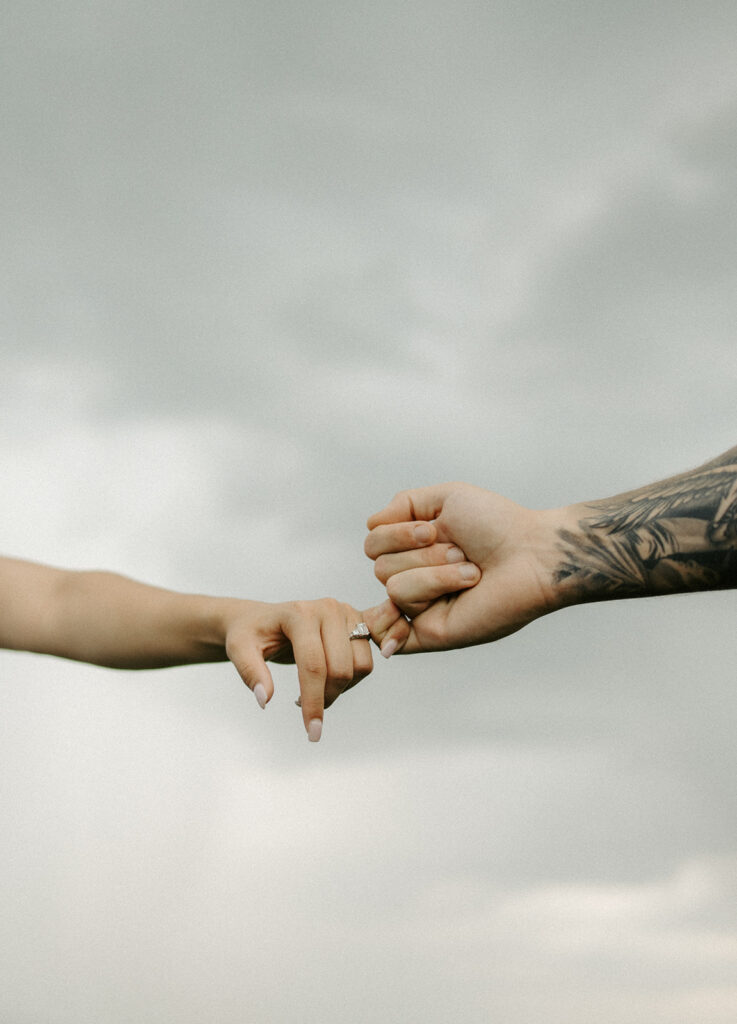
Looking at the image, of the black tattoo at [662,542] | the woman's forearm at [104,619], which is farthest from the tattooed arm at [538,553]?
the woman's forearm at [104,619]

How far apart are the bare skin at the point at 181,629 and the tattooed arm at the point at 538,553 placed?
0.82 feet

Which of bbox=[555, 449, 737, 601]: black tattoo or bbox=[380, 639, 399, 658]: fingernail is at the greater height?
bbox=[555, 449, 737, 601]: black tattoo

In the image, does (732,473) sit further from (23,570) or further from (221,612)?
(23,570)

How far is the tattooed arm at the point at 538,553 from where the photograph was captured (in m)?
3.60

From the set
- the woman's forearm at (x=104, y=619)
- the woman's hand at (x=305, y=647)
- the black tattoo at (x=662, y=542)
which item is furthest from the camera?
the woman's forearm at (x=104, y=619)

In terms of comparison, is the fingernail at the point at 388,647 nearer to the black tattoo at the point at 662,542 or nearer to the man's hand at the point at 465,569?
the man's hand at the point at 465,569

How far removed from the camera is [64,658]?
4.25 m

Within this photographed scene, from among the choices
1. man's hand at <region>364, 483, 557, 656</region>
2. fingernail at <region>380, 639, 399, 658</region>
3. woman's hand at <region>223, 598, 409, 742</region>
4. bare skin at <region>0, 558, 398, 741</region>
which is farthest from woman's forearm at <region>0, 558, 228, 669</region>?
man's hand at <region>364, 483, 557, 656</region>

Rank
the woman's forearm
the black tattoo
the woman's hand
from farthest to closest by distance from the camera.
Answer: the woman's forearm < the black tattoo < the woman's hand

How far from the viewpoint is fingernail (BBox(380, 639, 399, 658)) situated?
3.86 metres

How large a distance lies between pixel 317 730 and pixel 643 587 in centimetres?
157

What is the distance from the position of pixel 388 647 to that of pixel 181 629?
94 cm

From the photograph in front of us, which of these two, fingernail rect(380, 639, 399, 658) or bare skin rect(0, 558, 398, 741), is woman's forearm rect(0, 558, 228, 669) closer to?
bare skin rect(0, 558, 398, 741)

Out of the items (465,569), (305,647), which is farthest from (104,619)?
(465,569)
